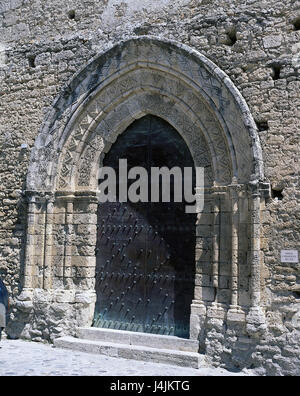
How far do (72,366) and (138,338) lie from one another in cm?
94

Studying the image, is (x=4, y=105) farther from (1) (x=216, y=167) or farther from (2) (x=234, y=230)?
(2) (x=234, y=230)

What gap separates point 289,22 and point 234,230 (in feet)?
7.81

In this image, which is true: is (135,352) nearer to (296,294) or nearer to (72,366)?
(72,366)

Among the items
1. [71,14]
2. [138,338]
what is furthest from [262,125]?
[71,14]

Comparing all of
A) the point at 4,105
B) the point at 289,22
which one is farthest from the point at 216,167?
the point at 4,105

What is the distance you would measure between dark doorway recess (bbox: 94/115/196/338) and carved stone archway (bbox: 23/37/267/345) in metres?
0.17

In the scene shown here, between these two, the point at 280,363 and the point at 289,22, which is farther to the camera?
the point at 289,22

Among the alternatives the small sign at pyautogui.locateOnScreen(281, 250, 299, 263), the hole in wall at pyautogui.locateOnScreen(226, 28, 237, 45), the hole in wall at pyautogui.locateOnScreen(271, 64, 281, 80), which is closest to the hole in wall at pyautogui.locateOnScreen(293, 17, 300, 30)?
the hole in wall at pyautogui.locateOnScreen(271, 64, 281, 80)

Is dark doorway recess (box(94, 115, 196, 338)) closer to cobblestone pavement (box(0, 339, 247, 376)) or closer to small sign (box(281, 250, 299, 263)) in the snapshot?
cobblestone pavement (box(0, 339, 247, 376))

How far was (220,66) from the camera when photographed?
5.60 meters

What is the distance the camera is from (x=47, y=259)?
6324 mm

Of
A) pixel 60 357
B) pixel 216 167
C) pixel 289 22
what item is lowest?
pixel 60 357

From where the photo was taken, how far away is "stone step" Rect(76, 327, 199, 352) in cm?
Result: 540

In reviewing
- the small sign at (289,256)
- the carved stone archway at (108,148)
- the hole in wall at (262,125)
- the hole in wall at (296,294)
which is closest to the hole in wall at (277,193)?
the carved stone archway at (108,148)
